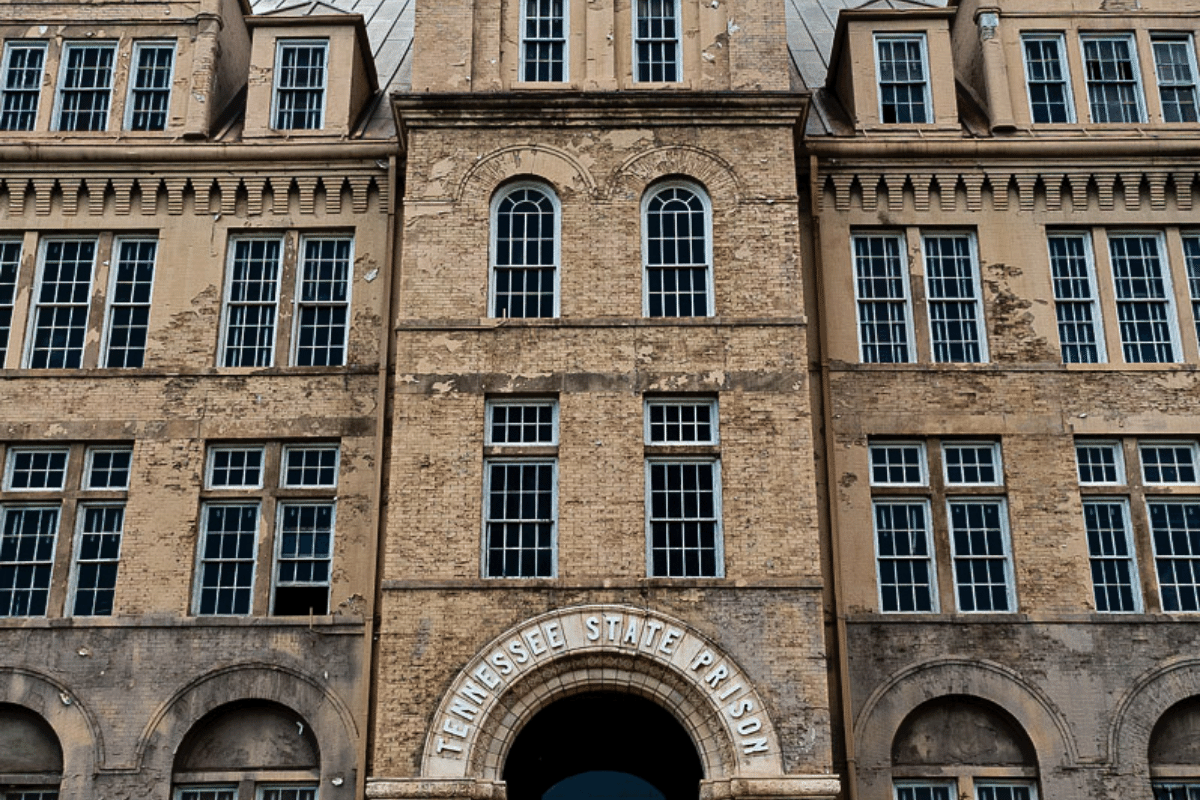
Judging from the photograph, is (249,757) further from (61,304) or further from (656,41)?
(656,41)

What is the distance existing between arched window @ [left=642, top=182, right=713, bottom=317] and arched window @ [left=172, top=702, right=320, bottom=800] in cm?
908

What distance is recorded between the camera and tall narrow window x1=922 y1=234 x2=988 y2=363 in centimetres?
2653

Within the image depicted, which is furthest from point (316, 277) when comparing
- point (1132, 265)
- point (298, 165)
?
point (1132, 265)

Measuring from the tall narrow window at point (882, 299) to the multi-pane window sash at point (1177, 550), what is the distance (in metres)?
5.04

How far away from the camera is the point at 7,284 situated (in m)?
27.1

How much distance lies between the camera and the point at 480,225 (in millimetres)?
25500

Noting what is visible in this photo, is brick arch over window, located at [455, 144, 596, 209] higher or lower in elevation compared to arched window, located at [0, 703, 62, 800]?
higher

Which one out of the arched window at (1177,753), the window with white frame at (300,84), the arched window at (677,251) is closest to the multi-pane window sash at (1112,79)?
the arched window at (677,251)

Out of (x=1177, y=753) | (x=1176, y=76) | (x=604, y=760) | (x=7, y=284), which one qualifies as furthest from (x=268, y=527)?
(x=1176, y=76)

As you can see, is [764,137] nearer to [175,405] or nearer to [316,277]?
[316,277]

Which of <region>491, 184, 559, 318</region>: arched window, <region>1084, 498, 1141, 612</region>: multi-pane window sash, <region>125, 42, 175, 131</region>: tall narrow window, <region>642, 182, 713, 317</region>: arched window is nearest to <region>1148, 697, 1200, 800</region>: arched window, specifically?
<region>1084, 498, 1141, 612</region>: multi-pane window sash

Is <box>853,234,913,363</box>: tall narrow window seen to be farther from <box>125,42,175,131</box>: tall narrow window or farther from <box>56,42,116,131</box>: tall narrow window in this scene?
<box>56,42,116,131</box>: tall narrow window

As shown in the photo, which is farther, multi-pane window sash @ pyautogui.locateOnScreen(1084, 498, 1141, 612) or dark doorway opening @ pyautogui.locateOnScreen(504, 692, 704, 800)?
dark doorway opening @ pyautogui.locateOnScreen(504, 692, 704, 800)

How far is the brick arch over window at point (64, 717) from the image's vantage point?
77.4 feet
